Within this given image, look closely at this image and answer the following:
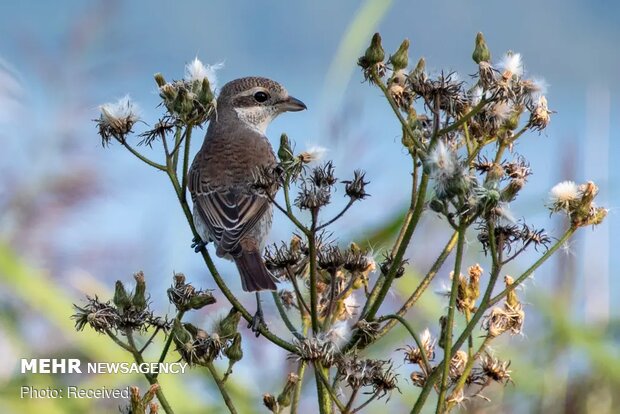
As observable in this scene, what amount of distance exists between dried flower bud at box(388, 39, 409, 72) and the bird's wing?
3.48 ft

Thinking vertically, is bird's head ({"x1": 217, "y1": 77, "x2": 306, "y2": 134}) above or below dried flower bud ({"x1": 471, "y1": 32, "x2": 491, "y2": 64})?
above

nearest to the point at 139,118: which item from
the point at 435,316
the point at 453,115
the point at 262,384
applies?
the point at 453,115

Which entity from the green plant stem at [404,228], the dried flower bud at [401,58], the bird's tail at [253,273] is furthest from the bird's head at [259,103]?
the green plant stem at [404,228]

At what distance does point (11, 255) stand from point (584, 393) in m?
2.64

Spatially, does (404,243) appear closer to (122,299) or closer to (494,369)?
(494,369)

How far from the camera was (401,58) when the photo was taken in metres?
3.29

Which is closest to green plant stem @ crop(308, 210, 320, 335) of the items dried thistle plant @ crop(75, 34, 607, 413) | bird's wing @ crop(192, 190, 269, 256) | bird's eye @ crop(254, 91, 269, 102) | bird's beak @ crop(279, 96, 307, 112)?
dried thistle plant @ crop(75, 34, 607, 413)

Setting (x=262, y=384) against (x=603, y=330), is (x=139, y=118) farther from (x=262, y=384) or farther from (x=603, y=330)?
(x=603, y=330)

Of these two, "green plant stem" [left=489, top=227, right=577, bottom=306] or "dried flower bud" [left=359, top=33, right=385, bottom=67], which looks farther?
"dried flower bud" [left=359, top=33, right=385, bottom=67]

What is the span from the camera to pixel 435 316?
4.91 meters

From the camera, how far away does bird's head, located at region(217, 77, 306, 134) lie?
538cm

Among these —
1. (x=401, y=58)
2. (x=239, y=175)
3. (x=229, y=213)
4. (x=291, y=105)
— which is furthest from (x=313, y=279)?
(x=291, y=105)

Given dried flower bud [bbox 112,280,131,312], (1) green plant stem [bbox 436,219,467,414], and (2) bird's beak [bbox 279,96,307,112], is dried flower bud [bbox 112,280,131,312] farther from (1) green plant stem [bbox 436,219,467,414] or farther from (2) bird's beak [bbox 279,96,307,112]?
(2) bird's beak [bbox 279,96,307,112]

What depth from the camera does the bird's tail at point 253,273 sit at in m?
3.60
